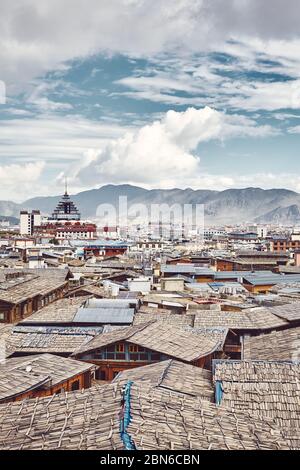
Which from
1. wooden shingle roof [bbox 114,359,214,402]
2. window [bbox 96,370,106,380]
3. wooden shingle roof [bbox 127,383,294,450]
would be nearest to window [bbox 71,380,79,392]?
wooden shingle roof [bbox 114,359,214,402]

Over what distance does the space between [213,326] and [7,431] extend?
1455cm

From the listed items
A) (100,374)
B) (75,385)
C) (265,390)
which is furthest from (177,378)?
(100,374)

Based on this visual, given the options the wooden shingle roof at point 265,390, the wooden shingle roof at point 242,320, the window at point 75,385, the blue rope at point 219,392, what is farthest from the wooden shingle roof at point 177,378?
the wooden shingle roof at point 242,320

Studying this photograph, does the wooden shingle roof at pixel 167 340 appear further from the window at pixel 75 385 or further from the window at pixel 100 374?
the window at pixel 75 385

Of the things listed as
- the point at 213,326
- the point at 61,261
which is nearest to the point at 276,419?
the point at 213,326

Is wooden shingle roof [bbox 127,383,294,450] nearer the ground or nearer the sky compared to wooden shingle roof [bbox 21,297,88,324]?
nearer the sky

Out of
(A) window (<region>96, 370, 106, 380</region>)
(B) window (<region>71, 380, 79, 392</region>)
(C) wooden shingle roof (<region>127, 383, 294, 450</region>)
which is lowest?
(A) window (<region>96, 370, 106, 380</region>)

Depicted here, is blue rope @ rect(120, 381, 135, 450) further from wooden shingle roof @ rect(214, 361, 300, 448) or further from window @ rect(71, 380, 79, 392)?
window @ rect(71, 380, 79, 392)

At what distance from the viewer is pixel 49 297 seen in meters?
36.5

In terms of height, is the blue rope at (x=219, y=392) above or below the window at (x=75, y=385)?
above

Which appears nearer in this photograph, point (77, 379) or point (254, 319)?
point (77, 379)

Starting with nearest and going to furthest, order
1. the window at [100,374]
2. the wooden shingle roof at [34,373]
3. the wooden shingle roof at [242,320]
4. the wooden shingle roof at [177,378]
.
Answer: the wooden shingle roof at [177,378] < the wooden shingle roof at [34,373] < the window at [100,374] < the wooden shingle roof at [242,320]
